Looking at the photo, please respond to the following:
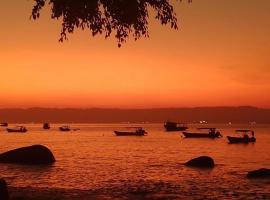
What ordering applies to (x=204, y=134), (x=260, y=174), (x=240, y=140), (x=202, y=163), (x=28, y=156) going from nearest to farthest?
(x=260, y=174), (x=202, y=163), (x=28, y=156), (x=240, y=140), (x=204, y=134)

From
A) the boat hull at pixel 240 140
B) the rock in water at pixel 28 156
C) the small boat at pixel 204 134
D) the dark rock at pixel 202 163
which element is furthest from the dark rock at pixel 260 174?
the small boat at pixel 204 134

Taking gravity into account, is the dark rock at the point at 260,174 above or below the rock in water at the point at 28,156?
below

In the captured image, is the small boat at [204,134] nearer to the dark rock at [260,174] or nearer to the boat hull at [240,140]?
the boat hull at [240,140]

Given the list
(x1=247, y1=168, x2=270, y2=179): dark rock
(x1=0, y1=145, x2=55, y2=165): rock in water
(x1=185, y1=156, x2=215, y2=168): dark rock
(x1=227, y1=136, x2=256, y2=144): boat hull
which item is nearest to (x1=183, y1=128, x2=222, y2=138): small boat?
(x1=227, y1=136, x2=256, y2=144): boat hull

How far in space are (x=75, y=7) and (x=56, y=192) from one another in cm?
1504

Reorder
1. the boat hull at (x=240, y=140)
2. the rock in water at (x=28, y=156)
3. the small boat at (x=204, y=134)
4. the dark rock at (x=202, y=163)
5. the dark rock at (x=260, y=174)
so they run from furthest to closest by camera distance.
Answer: the small boat at (x=204, y=134) < the boat hull at (x=240, y=140) < the rock in water at (x=28, y=156) < the dark rock at (x=202, y=163) < the dark rock at (x=260, y=174)

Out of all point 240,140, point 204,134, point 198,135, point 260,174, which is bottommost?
point 240,140

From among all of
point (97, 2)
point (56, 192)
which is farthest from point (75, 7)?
point (56, 192)

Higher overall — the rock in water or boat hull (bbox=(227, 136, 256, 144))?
the rock in water

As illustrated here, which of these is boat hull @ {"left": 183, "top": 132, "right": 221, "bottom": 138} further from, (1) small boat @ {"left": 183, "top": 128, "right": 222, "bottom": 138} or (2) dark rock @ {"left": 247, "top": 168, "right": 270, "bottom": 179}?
(2) dark rock @ {"left": 247, "top": 168, "right": 270, "bottom": 179}

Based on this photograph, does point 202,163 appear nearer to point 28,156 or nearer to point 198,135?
point 28,156

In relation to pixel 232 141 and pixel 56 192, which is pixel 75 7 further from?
pixel 232 141

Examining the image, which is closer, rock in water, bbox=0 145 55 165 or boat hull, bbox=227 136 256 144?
rock in water, bbox=0 145 55 165

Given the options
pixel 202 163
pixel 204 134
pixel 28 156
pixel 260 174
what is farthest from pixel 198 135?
pixel 260 174
